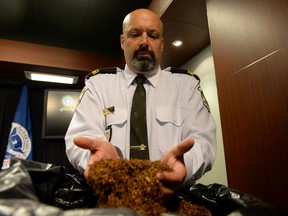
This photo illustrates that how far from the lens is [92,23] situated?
2412 mm

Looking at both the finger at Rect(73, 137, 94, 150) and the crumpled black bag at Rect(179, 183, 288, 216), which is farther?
the finger at Rect(73, 137, 94, 150)

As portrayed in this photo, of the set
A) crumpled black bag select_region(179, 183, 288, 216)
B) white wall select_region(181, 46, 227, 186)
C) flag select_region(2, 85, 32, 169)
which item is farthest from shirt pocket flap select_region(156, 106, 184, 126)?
flag select_region(2, 85, 32, 169)

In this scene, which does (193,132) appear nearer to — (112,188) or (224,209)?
(224,209)

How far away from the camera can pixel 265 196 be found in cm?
108

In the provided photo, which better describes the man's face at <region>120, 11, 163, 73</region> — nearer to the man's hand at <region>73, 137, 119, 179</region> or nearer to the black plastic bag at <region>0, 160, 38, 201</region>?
the man's hand at <region>73, 137, 119, 179</region>

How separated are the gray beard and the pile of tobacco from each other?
689 millimetres

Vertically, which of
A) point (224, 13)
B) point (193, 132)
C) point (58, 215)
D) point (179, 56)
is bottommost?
point (58, 215)

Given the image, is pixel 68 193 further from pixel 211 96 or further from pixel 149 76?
pixel 211 96

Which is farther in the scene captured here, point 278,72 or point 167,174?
point 278,72

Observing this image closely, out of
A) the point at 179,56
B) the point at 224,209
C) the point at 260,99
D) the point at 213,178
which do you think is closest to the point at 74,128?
the point at 224,209

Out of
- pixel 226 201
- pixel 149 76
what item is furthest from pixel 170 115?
pixel 226 201

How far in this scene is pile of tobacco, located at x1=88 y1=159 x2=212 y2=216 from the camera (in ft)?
1.48

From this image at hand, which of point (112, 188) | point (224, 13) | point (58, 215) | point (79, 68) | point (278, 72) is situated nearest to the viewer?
point (58, 215)

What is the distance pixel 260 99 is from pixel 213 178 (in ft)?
4.05
